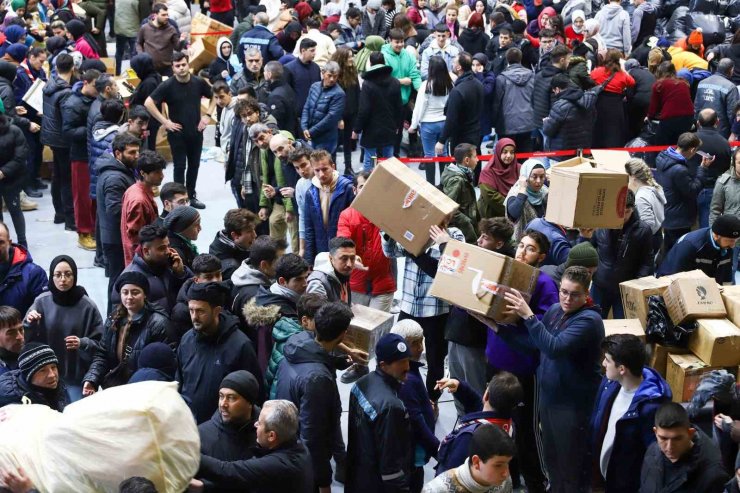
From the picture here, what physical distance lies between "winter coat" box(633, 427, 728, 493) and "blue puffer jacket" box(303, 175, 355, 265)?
154 inches

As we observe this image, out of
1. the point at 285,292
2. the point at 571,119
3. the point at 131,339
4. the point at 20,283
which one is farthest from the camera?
the point at 571,119

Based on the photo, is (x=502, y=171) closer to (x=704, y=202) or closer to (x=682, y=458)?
(x=704, y=202)

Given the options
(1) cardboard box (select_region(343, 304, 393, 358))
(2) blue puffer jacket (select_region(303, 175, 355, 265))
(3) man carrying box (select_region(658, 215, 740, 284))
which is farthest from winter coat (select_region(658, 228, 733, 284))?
(2) blue puffer jacket (select_region(303, 175, 355, 265))

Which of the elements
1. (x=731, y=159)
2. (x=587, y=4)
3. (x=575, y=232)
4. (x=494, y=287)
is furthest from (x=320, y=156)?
(x=587, y=4)

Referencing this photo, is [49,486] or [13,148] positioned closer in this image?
[49,486]

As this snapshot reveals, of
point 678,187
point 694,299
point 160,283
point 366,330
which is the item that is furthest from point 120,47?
point 694,299

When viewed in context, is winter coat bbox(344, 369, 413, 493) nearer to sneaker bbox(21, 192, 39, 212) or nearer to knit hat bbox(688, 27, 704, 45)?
sneaker bbox(21, 192, 39, 212)

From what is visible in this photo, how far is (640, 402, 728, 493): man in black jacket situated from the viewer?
205 inches

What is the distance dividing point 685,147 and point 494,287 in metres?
4.23

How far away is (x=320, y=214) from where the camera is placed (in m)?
8.77

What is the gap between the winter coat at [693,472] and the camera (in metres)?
5.20

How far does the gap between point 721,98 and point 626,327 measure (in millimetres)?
5973

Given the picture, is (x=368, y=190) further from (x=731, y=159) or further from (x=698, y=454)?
(x=731, y=159)

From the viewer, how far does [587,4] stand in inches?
679
